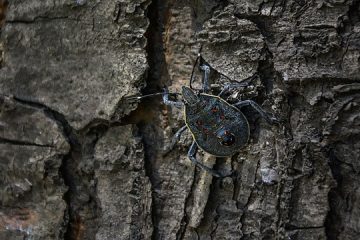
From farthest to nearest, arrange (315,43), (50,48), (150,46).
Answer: (50,48)
(150,46)
(315,43)

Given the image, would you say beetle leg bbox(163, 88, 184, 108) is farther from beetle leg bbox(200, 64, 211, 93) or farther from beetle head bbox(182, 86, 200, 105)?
beetle leg bbox(200, 64, 211, 93)

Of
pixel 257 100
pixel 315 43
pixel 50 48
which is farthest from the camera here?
pixel 50 48

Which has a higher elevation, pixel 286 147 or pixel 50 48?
pixel 50 48

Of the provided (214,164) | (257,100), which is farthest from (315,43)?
(214,164)

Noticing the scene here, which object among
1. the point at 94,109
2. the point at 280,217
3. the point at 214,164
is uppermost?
the point at 94,109

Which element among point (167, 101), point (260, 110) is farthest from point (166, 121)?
point (260, 110)

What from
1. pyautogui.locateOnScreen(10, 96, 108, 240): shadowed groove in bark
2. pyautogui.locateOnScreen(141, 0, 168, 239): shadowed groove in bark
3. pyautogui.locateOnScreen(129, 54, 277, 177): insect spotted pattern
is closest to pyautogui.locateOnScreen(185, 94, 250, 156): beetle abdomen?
pyautogui.locateOnScreen(129, 54, 277, 177): insect spotted pattern

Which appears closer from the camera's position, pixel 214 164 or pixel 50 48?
pixel 214 164

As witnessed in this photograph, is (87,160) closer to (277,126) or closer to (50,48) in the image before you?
(50,48)

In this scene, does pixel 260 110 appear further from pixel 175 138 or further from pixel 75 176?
pixel 75 176
